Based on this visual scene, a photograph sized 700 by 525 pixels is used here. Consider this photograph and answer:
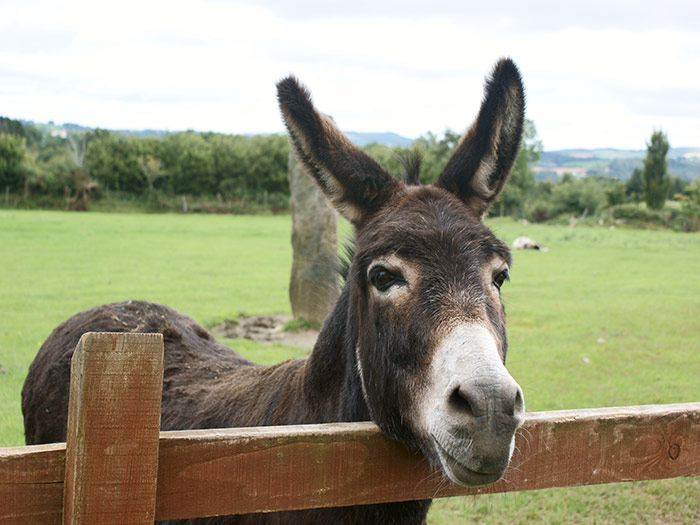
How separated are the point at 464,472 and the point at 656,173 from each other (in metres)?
74.6

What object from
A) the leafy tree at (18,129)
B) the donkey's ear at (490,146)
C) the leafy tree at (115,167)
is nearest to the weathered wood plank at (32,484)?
the donkey's ear at (490,146)

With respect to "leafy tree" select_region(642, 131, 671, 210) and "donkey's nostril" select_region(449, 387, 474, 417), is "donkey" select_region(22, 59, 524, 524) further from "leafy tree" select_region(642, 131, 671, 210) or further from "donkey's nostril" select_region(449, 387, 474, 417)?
"leafy tree" select_region(642, 131, 671, 210)

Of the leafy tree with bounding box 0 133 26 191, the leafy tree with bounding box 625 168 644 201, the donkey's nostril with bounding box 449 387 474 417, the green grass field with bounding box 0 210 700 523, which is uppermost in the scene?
the leafy tree with bounding box 625 168 644 201

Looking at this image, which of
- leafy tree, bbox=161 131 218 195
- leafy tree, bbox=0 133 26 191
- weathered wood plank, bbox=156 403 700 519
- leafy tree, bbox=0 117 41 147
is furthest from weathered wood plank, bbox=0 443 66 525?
leafy tree, bbox=0 117 41 147

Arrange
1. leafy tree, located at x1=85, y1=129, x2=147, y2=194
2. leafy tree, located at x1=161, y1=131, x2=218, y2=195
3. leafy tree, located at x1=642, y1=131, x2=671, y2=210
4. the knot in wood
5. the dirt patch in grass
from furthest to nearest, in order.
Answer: leafy tree, located at x1=642, y1=131, x2=671, y2=210 < leafy tree, located at x1=161, y1=131, x2=218, y2=195 < leafy tree, located at x1=85, y1=129, x2=147, y2=194 < the dirt patch in grass < the knot in wood

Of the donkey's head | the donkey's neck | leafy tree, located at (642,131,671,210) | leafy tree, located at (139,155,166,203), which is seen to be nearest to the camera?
the donkey's head

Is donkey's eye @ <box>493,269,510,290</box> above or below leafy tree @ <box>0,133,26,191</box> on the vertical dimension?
below

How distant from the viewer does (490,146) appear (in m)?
2.96

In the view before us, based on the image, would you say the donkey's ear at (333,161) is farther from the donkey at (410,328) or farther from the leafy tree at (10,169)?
the leafy tree at (10,169)

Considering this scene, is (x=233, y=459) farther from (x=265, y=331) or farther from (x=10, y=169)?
(x=10, y=169)

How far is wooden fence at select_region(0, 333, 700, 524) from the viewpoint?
1.56 metres

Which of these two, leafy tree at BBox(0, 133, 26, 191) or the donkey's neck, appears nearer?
the donkey's neck

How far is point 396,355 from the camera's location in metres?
2.31

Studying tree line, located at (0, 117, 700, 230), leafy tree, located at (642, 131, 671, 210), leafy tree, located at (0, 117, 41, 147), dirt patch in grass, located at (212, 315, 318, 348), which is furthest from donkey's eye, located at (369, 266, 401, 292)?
leafy tree, located at (0, 117, 41, 147)
